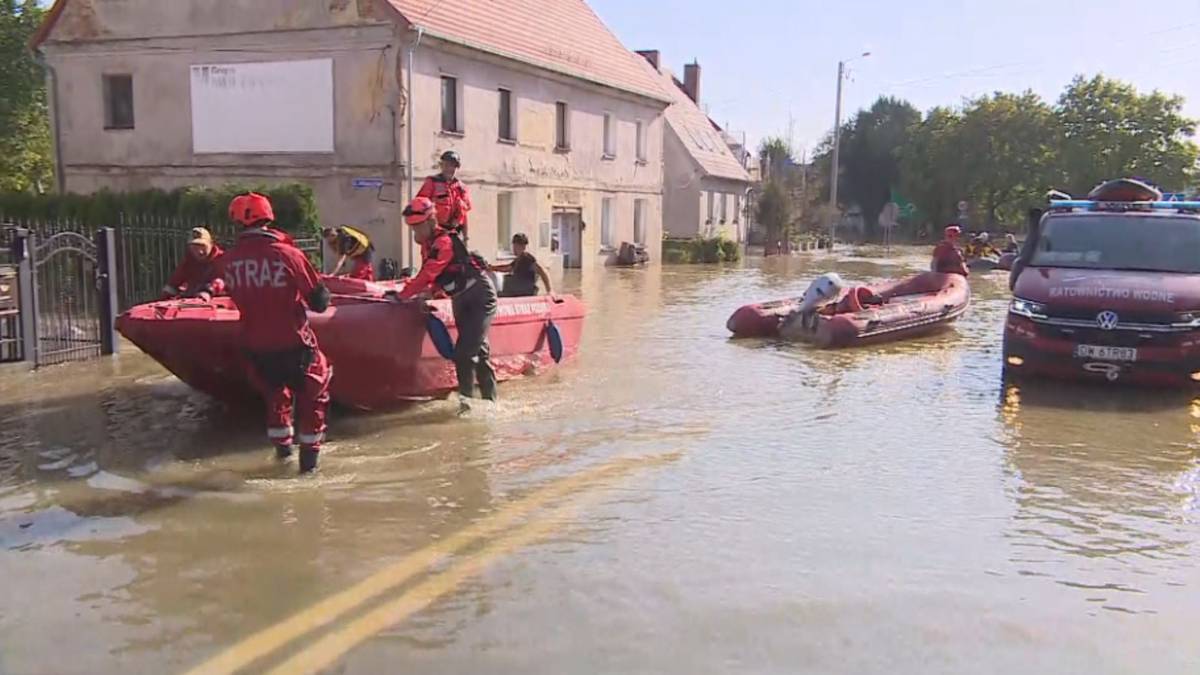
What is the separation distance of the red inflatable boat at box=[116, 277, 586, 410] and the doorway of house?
2019 cm

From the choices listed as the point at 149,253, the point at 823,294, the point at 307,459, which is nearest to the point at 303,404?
the point at 307,459

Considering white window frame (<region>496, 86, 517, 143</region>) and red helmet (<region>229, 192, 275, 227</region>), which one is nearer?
red helmet (<region>229, 192, 275, 227</region>)

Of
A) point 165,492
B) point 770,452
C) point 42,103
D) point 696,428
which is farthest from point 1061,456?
point 42,103

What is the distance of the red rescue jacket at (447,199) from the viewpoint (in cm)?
850

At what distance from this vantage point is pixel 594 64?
3056 centimetres

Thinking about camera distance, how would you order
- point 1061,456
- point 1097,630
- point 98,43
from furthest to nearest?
point 98,43, point 1061,456, point 1097,630

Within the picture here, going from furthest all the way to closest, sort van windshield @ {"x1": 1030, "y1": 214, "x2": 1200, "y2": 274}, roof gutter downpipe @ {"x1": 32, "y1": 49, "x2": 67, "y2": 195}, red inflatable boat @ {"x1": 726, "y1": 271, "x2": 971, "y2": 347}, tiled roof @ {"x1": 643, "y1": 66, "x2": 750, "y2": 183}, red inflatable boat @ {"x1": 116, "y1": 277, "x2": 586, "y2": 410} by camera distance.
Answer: tiled roof @ {"x1": 643, "y1": 66, "x2": 750, "y2": 183} < roof gutter downpipe @ {"x1": 32, "y1": 49, "x2": 67, "y2": 195} < red inflatable boat @ {"x1": 726, "y1": 271, "x2": 971, "y2": 347} < van windshield @ {"x1": 1030, "y1": 214, "x2": 1200, "y2": 274} < red inflatable boat @ {"x1": 116, "y1": 277, "x2": 586, "y2": 410}

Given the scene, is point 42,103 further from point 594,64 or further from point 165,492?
point 165,492

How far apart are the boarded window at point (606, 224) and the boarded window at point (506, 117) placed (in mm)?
6724

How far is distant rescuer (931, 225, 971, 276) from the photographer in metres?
16.7

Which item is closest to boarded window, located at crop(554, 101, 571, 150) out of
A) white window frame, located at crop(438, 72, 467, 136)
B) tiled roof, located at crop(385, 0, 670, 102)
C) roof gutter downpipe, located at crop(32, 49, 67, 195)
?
tiled roof, located at crop(385, 0, 670, 102)

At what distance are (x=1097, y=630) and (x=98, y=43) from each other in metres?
24.6

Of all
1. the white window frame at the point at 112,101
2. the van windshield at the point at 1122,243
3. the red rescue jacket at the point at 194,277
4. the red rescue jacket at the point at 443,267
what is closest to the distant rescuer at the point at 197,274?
the red rescue jacket at the point at 194,277

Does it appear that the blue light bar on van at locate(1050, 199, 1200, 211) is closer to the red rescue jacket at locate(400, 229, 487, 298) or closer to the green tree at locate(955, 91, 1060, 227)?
the red rescue jacket at locate(400, 229, 487, 298)
